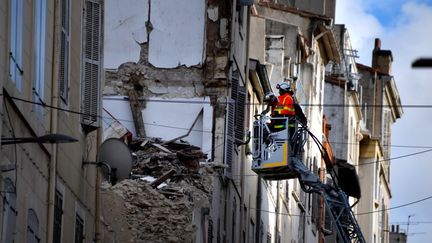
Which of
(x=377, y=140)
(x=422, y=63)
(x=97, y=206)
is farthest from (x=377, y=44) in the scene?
(x=422, y=63)

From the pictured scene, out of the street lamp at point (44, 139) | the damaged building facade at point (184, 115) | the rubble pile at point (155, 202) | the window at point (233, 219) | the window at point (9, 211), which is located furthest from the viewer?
the window at point (233, 219)

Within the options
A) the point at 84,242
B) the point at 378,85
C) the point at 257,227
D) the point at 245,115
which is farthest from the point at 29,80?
the point at 378,85

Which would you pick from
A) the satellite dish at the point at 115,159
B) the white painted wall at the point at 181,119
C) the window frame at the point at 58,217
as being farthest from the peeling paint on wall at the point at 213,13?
the window frame at the point at 58,217

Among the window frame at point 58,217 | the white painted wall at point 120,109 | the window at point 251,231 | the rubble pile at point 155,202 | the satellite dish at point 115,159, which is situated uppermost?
the white painted wall at point 120,109

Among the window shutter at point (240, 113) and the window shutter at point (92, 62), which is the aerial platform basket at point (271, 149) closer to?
the window shutter at point (240, 113)

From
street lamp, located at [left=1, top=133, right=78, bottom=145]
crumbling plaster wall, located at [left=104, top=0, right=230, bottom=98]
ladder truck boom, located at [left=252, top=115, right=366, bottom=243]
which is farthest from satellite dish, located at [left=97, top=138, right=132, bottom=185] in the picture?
crumbling plaster wall, located at [left=104, top=0, right=230, bottom=98]

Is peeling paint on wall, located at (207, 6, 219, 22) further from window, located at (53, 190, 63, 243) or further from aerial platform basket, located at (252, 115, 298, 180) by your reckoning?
window, located at (53, 190, 63, 243)

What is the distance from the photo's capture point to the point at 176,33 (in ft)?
131

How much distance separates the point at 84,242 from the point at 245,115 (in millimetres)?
16415

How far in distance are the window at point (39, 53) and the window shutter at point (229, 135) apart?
16.4 metres

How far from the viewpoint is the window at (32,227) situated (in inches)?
891

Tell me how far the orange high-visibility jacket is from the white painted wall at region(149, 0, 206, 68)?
384 centimetres

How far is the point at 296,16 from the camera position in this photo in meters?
55.8

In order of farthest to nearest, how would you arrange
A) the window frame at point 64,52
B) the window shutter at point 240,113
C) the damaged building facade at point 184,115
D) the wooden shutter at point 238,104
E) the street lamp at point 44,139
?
the window shutter at point 240,113, the wooden shutter at point 238,104, the damaged building facade at point 184,115, the window frame at point 64,52, the street lamp at point 44,139
